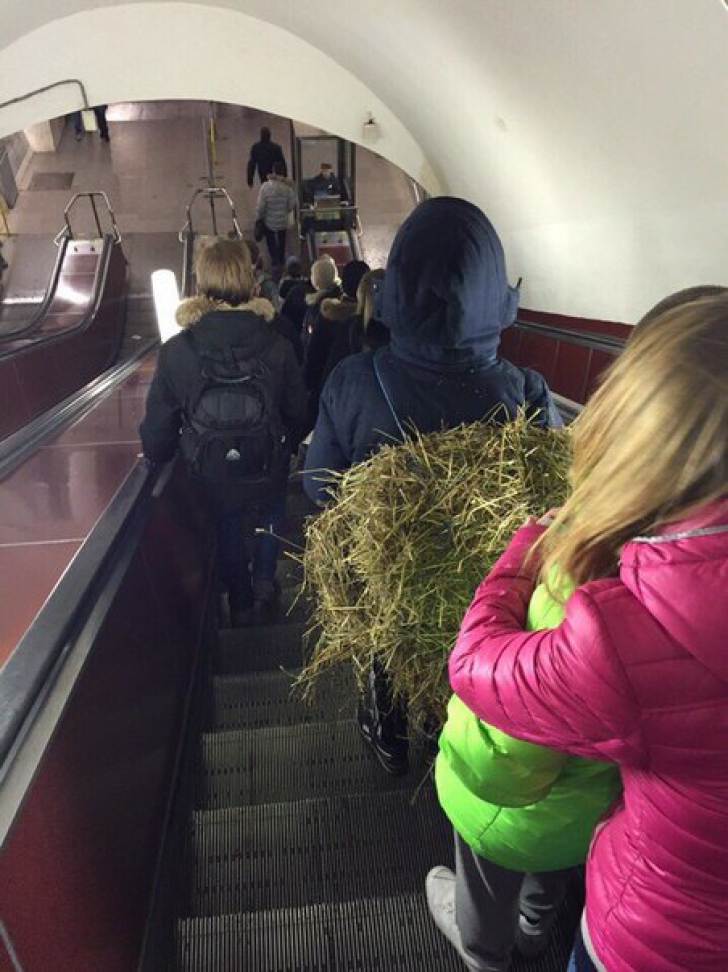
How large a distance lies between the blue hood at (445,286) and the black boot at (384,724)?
98cm

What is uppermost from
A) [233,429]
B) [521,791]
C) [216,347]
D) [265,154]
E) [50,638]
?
[265,154]

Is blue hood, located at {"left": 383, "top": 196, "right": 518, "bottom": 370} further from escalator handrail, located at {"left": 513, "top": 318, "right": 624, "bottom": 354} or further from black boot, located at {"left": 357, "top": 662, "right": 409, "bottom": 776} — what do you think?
escalator handrail, located at {"left": 513, "top": 318, "right": 624, "bottom": 354}

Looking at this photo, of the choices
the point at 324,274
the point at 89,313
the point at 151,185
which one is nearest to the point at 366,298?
the point at 324,274

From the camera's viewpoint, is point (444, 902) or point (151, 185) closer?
point (444, 902)

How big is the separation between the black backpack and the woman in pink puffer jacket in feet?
5.81

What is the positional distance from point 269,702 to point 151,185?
14.4 m

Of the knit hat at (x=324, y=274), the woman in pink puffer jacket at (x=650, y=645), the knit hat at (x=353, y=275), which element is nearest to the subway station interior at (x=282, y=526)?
the woman in pink puffer jacket at (x=650, y=645)

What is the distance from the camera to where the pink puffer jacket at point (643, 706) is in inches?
29.8

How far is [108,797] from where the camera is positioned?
62.0 inches

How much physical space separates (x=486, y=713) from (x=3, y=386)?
601 centimetres

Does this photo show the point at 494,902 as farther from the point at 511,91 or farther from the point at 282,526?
the point at 511,91

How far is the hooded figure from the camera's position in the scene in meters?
1.65

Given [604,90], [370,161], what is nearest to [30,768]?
[604,90]

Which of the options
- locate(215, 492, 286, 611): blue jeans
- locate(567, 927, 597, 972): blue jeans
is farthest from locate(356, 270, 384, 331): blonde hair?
locate(567, 927, 597, 972): blue jeans
